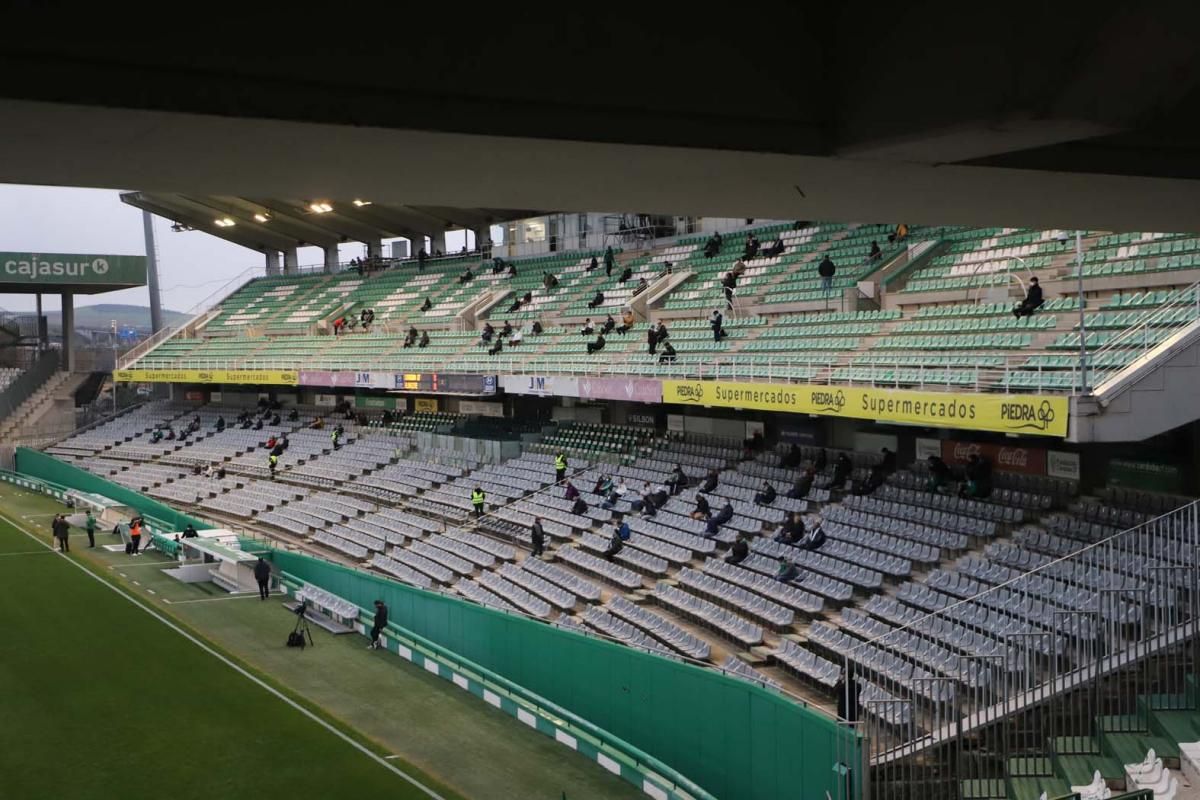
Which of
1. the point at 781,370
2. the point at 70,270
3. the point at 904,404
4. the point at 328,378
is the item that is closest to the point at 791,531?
the point at 904,404

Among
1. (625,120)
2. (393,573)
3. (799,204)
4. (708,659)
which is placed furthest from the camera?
(393,573)

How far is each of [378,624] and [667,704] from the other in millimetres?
8092

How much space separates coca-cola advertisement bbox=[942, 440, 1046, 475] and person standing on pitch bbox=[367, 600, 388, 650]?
35.3 ft

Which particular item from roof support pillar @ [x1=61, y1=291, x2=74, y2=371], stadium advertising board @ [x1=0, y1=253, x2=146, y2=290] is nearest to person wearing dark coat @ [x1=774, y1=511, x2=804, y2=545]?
Answer: stadium advertising board @ [x1=0, y1=253, x2=146, y2=290]

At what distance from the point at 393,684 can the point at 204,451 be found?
1081 inches

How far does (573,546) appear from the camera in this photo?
2314 cm

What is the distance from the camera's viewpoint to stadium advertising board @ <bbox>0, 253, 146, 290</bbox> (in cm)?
4853

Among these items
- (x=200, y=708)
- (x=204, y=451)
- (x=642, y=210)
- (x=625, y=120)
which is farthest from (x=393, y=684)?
(x=204, y=451)

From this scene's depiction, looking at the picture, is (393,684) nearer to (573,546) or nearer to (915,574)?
(573,546)

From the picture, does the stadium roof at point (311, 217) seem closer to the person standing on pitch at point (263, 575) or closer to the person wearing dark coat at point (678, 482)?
the person wearing dark coat at point (678, 482)

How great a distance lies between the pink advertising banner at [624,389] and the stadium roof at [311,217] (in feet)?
56.5

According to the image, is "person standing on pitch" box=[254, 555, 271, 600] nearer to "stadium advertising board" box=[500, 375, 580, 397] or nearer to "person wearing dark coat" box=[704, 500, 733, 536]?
"stadium advertising board" box=[500, 375, 580, 397]

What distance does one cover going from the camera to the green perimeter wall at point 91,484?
31300mm

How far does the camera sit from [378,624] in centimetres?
1991
